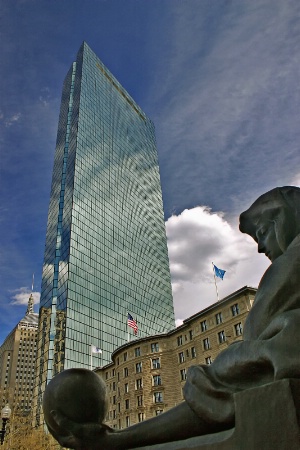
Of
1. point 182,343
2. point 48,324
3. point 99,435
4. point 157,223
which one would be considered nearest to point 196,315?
point 182,343

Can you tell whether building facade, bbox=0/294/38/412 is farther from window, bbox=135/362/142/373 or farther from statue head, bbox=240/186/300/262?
statue head, bbox=240/186/300/262

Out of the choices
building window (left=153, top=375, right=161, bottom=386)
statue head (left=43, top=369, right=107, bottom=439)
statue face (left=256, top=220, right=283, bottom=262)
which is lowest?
statue head (left=43, top=369, right=107, bottom=439)

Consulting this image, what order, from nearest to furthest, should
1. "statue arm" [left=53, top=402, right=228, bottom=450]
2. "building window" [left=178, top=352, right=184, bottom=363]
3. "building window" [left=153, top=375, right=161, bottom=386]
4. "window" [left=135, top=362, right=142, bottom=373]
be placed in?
"statue arm" [left=53, top=402, right=228, bottom=450] < "building window" [left=178, top=352, right=184, bottom=363] < "building window" [left=153, top=375, right=161, bottom=386] < "window" [left=135, top=362, right=142, bottom=373]

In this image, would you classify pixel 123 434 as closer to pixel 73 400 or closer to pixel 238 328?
pixel 73 400

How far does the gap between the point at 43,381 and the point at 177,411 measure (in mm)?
60728

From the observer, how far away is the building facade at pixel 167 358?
4178 cm

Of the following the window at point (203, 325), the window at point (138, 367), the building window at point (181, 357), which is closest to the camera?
the window at point (203, 325)

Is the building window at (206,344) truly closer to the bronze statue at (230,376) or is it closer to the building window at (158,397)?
the building window at (158,397)

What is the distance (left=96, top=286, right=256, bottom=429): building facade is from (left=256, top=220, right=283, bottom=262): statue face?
38.5 meters

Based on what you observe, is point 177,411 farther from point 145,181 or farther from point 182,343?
point 145,181

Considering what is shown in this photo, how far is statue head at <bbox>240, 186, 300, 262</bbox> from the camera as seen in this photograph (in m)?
2.57

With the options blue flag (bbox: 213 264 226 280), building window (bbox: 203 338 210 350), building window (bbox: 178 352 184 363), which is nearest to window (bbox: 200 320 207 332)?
building window (bbox: 203 338 210 350)

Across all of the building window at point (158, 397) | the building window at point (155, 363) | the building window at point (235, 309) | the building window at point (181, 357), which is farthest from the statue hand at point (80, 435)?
the building window at point (155, 363)

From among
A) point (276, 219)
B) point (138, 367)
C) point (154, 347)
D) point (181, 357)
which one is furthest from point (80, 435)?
point (138, 367)
